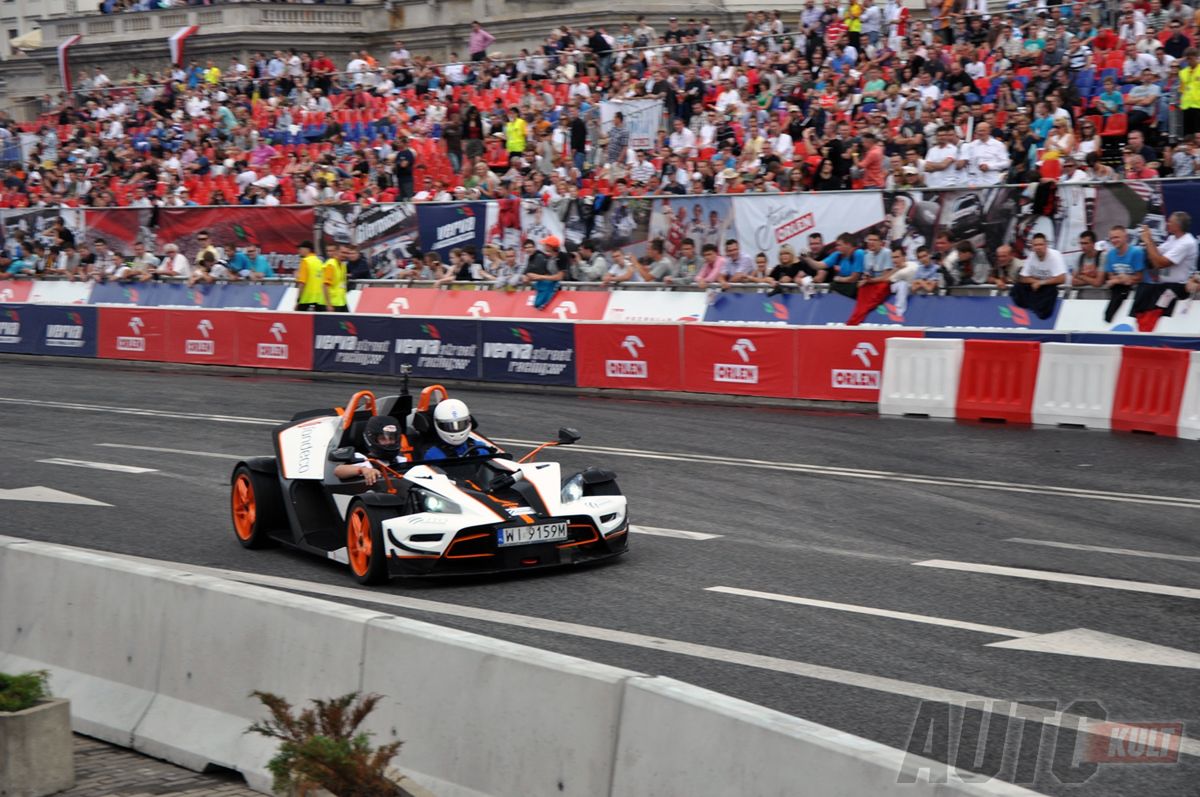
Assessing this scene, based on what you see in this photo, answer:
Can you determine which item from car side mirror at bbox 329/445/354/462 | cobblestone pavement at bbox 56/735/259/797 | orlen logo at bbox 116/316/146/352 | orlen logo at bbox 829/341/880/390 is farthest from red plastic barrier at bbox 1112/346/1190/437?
orlen logo at bbox 116/316/146/352

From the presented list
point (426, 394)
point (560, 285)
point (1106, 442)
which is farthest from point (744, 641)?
point (560, 285)

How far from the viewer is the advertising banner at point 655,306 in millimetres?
22266

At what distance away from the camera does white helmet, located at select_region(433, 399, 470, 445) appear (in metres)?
10.8

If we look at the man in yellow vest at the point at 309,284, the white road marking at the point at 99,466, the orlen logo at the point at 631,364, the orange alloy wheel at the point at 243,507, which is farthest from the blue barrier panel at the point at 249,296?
the orange alloy wheel at the point at 243,507

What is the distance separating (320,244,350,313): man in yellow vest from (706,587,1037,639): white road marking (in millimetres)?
16657

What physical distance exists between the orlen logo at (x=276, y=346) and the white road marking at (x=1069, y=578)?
17.3 m

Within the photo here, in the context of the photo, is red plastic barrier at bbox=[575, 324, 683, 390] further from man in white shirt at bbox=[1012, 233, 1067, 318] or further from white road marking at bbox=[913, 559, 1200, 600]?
white road marking at bbox=[913, 559, 1200, 600]

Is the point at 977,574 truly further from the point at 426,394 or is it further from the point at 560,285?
the point at 560,285

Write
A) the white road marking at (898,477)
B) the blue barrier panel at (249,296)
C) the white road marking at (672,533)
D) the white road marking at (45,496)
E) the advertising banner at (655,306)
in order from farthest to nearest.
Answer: the blue barrier panel at (249,296) < the advertising banner at (655,306) < the white road marking at (45,496) < the white road marking at (898,477) < the white road marking at (672,533)

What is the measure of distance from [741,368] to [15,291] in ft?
66.7

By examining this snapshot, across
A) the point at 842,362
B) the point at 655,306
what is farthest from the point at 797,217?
the point at 842,362

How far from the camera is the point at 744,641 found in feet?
27.7

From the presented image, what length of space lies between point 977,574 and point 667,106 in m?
18.2

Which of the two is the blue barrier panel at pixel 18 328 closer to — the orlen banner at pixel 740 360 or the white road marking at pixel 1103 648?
the orlen banner at pixel 740 360
